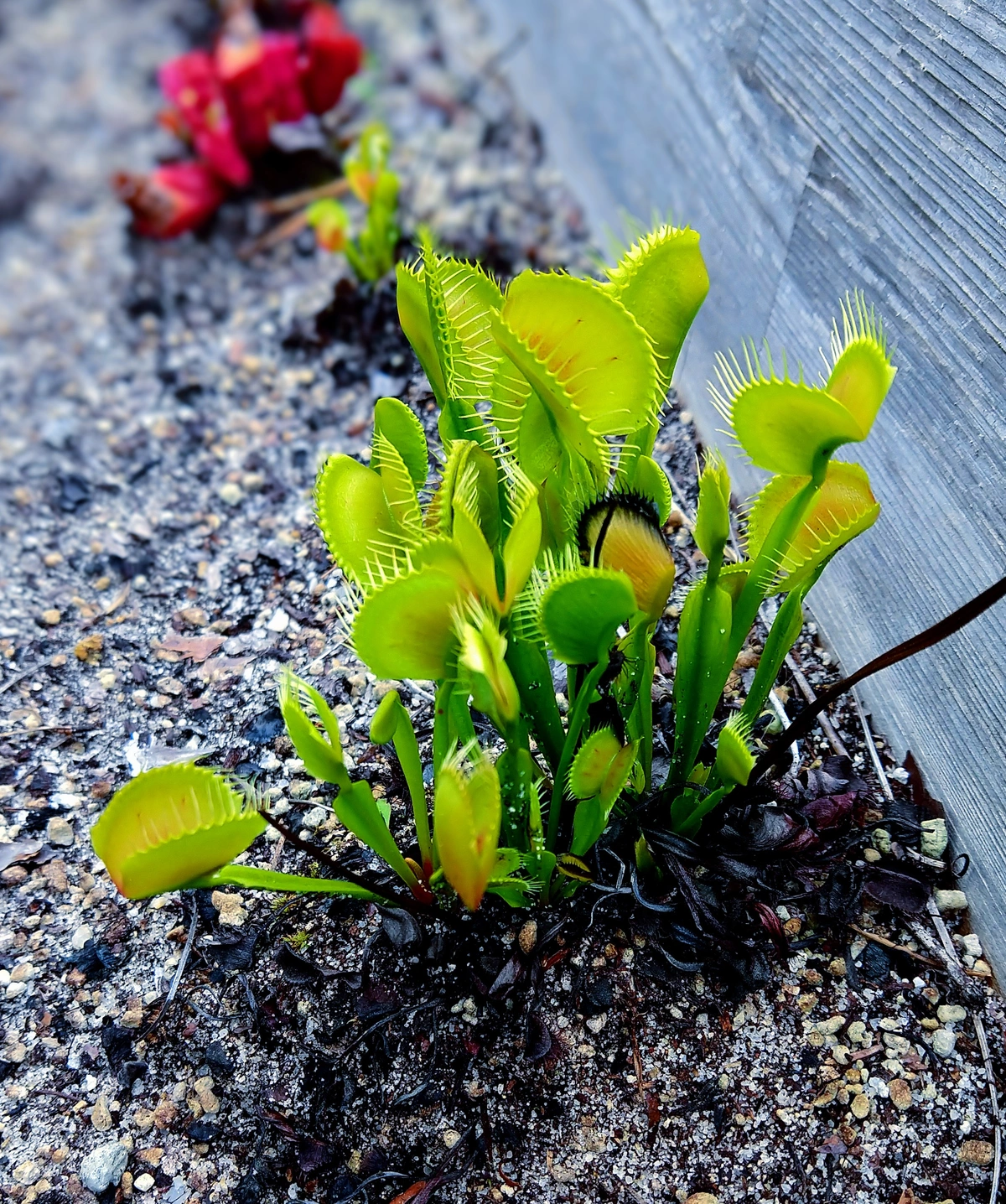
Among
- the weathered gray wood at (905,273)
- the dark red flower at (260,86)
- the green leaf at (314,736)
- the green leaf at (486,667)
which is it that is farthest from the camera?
the dark red flower at (260,86)

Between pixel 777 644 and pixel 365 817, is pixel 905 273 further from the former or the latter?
pixel 365 817

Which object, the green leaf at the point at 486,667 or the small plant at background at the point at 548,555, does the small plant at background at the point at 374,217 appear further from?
the green leaf at the point at 486,667

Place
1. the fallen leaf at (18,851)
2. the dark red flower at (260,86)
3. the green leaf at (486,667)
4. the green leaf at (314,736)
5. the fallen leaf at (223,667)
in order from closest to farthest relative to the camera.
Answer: the green leaf at (486,667), the green leaf at (314,736), the fallen leaf at (18,851), the fallen leaf at (223,667), the dark red flower at (260,86)

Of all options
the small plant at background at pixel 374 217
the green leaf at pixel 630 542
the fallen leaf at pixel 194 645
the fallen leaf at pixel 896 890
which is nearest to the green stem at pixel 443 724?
the green leaf at pixel 630 542

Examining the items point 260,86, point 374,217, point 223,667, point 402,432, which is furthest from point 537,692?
point 260,86

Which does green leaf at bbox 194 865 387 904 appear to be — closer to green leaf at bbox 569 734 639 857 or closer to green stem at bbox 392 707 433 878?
green stem at bbox 392 707 433 878

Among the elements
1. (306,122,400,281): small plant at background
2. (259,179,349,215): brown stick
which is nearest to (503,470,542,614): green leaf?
(306,122,400,281): small plant at background

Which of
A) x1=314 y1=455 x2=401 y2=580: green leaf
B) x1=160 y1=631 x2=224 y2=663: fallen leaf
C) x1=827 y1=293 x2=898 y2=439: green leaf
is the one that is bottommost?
x1=160 y1=631 x2=224 y2=663: fallen leaf
